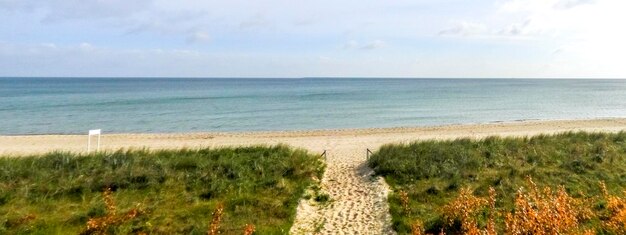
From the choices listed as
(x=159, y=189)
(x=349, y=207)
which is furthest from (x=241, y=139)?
(x=349, y=207)

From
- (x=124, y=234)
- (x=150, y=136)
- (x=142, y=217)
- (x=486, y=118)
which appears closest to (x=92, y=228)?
(x=124, y=234)

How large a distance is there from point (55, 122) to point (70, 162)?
3031 centimetres

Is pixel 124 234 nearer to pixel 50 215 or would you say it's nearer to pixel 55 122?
pixel 50 215

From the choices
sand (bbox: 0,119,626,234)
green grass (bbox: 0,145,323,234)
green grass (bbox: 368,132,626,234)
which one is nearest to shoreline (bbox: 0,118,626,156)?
sand (bbox: 0,119,626,234)

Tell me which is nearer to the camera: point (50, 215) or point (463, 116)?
point (50, 215)

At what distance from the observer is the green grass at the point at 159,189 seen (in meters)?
10.5

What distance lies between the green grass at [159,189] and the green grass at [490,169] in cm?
291

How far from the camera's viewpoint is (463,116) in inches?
1881

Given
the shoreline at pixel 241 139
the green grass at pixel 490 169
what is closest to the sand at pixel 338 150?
the shoreline at pixel 241 139

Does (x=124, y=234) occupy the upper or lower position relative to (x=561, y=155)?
lower

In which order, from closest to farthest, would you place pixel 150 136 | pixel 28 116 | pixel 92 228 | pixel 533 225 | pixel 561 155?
pixel 533 225 < pixel 92 228 < pixel 561 155 < pixel 150 136 < pixel 28 116

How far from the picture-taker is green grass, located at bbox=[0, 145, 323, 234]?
10.5 metres

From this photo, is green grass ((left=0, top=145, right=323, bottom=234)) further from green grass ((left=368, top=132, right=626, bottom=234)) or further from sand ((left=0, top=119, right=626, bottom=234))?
green grass ((left=368, top=132, right=626, bottom=234))

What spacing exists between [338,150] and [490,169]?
328 inches
